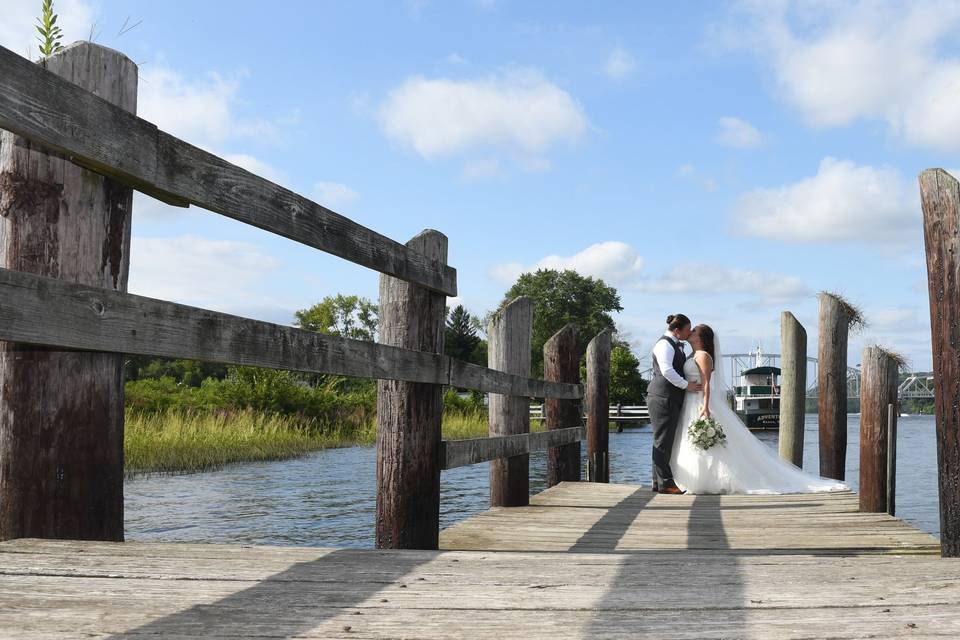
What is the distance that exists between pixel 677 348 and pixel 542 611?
6831 mm

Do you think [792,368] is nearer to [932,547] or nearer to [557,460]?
[557,460]

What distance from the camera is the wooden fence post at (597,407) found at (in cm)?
975

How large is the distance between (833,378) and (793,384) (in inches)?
57.7

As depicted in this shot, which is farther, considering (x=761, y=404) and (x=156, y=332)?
(x=761, y=404)

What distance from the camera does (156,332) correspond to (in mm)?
2670

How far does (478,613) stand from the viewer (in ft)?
7.50

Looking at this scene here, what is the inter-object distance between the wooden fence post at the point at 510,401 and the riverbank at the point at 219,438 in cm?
898

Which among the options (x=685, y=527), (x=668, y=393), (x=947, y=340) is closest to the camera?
(x=947, y=340)

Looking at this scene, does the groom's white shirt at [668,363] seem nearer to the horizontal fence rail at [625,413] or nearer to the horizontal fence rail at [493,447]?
the horizontal fence rail at [493,447]

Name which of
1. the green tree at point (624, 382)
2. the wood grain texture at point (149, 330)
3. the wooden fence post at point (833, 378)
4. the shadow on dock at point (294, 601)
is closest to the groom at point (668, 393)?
the wooden fence post at point (833, 378)

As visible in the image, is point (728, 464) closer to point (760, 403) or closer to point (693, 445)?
point (693, 445)

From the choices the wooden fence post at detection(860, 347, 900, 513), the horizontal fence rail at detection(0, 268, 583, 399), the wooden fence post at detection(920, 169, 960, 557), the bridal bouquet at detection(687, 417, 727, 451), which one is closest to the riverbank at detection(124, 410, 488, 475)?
the bridal bouquet at detection(687, 417, 727, 451)

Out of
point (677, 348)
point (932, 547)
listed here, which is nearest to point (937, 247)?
point (932, 547)

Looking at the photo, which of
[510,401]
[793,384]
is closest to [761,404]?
[793,384]
